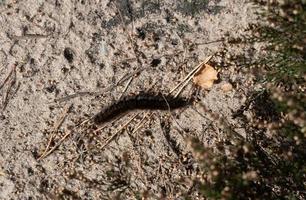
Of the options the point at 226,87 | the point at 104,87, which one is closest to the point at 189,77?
the point at 226,87

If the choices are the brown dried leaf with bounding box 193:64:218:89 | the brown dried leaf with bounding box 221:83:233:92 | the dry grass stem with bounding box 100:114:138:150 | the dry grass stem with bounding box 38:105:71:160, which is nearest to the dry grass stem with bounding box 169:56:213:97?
the brown dried leaf with bounding box 193:64:218:89

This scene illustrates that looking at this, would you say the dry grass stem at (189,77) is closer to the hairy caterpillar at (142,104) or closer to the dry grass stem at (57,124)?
the hairy caterpillar at (142,104)

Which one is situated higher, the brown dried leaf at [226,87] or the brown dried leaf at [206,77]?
the brown dried leaf at [206,77]

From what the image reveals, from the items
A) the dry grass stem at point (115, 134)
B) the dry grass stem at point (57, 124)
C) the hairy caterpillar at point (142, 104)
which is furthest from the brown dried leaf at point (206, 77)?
the dry grass stem at point (57, 124)

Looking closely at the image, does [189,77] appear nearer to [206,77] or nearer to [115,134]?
[206,77]

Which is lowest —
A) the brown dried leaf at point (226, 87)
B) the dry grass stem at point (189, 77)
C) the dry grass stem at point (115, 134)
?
the dry grass stem at point (115, 134)

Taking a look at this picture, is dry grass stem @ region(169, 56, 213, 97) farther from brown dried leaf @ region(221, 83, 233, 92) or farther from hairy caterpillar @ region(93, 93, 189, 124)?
brown dried leaf @ region(221, 83, 233, 92)
